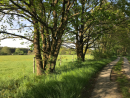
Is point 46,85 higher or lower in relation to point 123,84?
higher

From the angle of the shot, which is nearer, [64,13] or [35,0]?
[35,0]

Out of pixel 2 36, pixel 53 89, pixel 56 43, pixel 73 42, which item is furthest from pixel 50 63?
pixel 73 42

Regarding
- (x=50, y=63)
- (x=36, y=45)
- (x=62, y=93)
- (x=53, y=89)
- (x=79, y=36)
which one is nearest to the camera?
(x=62, y=93)

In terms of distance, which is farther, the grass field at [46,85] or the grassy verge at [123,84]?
the grassy verge at [123,84]

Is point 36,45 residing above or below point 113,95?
above

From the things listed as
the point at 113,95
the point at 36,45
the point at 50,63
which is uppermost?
the point at 36,45

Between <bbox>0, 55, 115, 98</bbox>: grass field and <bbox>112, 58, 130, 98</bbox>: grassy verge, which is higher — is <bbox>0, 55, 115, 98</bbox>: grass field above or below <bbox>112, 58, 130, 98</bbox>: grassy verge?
above

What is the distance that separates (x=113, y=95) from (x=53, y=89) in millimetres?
2240

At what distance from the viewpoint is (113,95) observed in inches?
143

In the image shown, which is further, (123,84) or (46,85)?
(123,84)

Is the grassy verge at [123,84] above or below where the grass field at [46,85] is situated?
below

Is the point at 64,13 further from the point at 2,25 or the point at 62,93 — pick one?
the point at 62,93

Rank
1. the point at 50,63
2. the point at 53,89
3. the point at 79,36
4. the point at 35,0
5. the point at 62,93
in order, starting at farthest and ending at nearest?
1. the point at 79,36
2. the point at 50,63
3. the point at 35,0
4. the point at 53,89
5. the point at 62,93

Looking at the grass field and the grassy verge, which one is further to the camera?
the grassy verge
